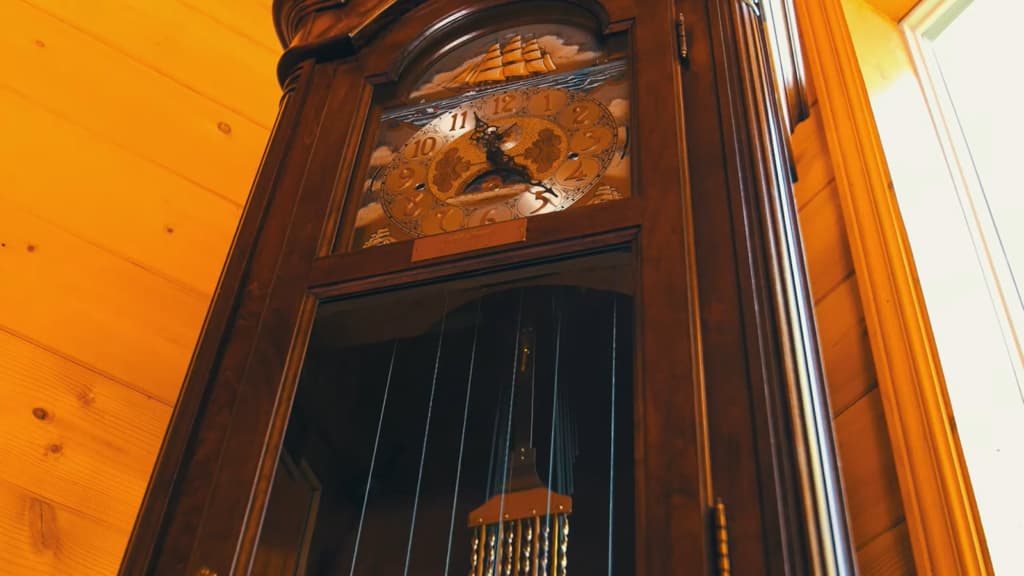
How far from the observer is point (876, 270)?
3.39 ft

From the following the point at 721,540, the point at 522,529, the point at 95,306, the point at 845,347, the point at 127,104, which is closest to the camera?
the point at 721,540

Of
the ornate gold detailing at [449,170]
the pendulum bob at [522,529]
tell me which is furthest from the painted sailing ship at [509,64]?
the pendulum bob at [522,529]

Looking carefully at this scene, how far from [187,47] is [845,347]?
1109 millimetres

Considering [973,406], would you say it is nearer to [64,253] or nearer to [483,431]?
[483,431]

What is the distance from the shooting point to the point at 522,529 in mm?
697

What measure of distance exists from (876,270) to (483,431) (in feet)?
1.65

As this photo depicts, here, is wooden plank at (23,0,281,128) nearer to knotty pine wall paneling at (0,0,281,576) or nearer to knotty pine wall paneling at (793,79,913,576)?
knotty pine wall paneling at (0,0,281,576)

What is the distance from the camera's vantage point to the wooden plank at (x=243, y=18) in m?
1.65

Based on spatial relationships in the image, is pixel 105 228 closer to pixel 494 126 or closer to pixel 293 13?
pixel 293 13

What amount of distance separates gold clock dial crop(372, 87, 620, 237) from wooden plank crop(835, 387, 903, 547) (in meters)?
0.36

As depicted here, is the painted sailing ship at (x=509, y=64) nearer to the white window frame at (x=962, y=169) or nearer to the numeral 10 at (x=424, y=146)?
the numeral 10 at (x=424, y=146)

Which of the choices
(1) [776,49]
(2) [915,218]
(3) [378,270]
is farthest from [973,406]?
(3) [378,270]

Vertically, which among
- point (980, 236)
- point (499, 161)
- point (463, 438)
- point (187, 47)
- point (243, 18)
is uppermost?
point (243, 18)

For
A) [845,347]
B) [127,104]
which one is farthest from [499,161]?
[127,104]
